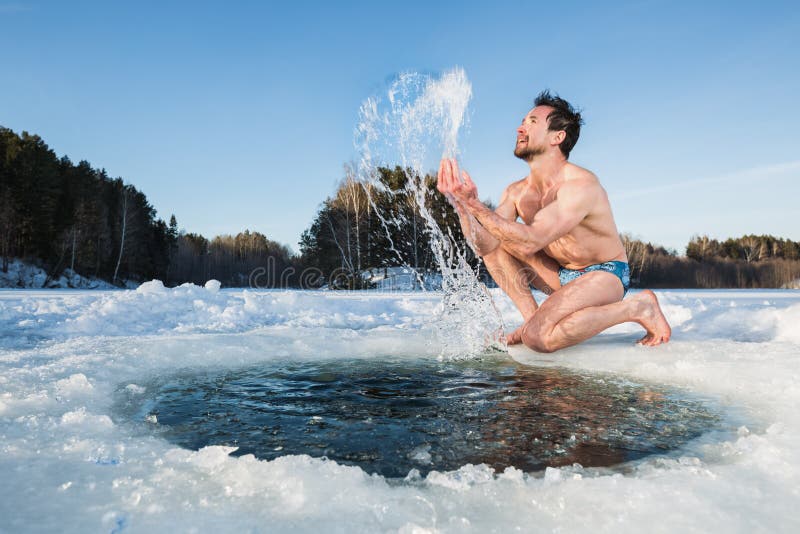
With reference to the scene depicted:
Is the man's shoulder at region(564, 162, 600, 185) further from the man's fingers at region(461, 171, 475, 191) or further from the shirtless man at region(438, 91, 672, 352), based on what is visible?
the man's fingers at region(461, 171, 475, 191)

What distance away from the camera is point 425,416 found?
207 cm

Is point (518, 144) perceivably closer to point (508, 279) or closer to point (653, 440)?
point (508, 279)

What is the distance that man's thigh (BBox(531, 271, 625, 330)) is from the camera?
10.3ft

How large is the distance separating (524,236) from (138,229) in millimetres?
40906

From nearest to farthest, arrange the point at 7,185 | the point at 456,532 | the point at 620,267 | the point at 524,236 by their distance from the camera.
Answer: the point at 456,532
the point at 524,236
the point at 620,267
the point at 7,185

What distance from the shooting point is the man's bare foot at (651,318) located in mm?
3230

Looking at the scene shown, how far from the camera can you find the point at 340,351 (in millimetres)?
3904

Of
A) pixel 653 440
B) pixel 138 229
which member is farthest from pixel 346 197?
pixel 653 440

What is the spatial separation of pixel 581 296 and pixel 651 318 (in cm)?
57

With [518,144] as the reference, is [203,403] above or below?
below

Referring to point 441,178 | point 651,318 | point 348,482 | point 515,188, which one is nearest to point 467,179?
point 441,178

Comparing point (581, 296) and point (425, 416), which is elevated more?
point (581, 296)

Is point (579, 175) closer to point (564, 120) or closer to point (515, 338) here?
point (564, 120)

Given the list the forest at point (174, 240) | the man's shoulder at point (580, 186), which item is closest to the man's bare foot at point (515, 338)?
the man's shoulder at point (580, 186)
